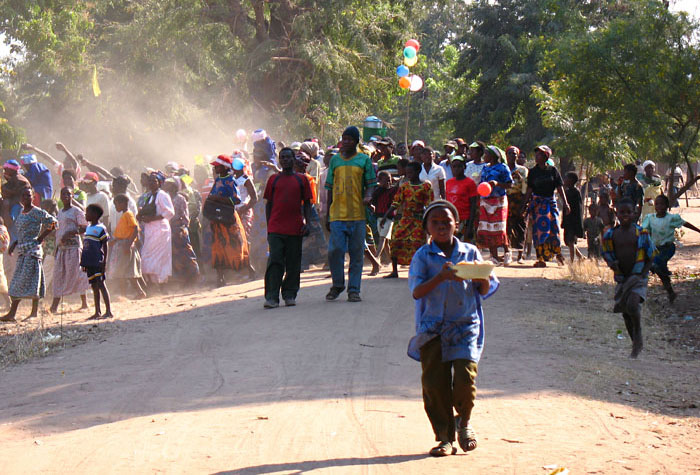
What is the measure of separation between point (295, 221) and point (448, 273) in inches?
226

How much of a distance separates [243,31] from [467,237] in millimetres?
17189

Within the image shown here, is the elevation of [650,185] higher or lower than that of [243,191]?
higher

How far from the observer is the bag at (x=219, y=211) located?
13367mm

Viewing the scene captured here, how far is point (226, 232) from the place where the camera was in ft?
44.4

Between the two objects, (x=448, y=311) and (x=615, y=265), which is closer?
(x=448, y=311)

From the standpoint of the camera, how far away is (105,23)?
32375mm

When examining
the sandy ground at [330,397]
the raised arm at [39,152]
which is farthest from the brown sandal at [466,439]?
the raised arm at [39,152]

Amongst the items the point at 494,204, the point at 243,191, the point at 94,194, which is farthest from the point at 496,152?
the point at 94,194

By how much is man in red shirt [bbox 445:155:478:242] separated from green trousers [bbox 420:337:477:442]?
25.1ft

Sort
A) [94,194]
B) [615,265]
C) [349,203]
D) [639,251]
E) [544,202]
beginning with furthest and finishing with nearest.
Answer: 1. [544,202]
2. [94,194]
3. [349,203]
4. [615,265]
5. [639,251]

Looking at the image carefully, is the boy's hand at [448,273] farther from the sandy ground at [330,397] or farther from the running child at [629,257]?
the running child at [629,257]

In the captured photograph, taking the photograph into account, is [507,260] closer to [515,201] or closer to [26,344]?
[515,201]

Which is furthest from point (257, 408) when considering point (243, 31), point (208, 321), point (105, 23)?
point (105, 23)

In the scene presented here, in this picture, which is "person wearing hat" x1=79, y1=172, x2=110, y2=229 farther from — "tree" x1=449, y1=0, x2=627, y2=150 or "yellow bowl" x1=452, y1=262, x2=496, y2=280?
"tree" x1=449, y1=0, x2=627, y2=150
